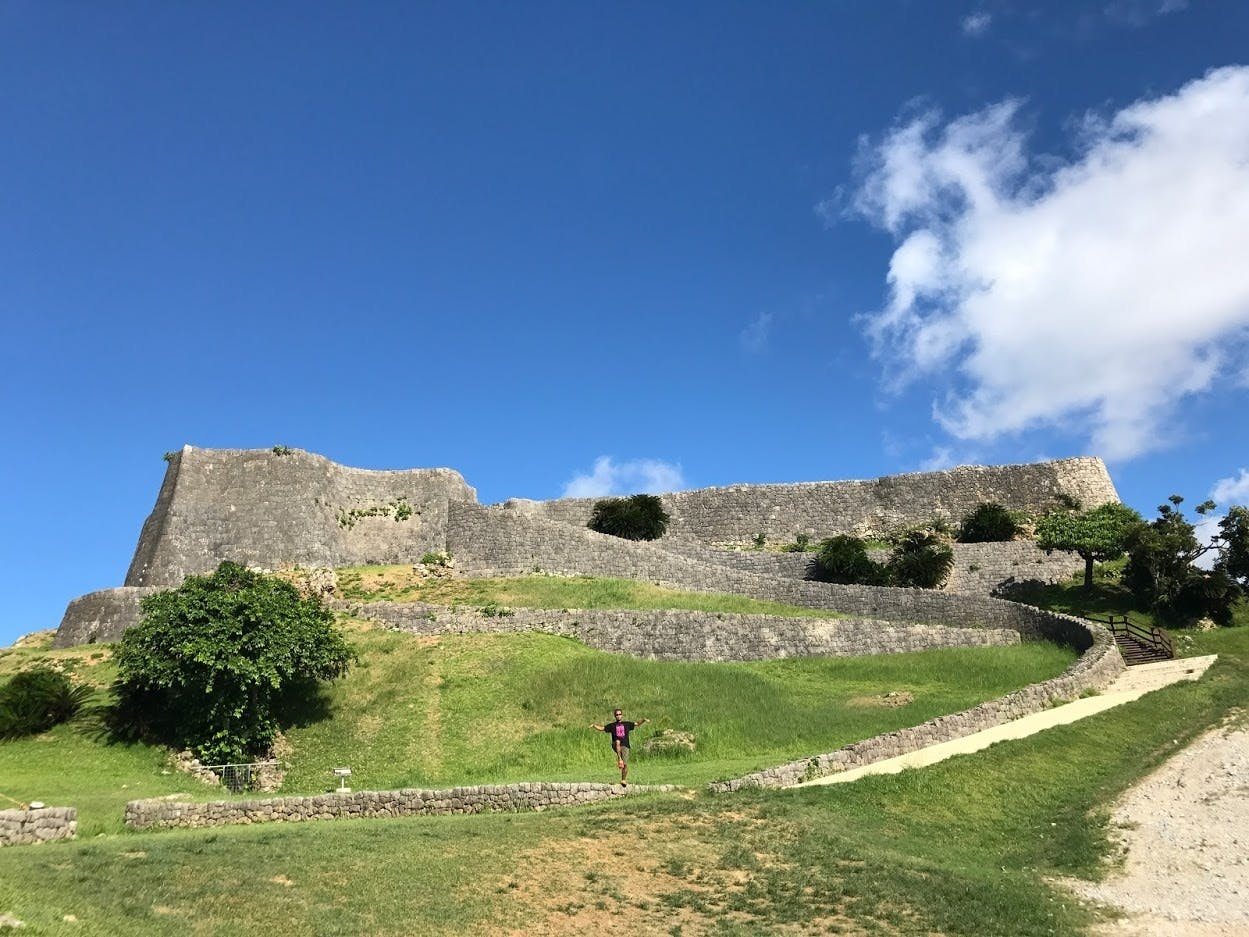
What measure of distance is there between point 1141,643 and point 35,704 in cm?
3367

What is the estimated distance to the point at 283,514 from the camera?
151 feet

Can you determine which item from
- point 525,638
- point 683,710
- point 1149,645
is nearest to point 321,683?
point 525,638

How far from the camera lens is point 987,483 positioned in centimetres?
5497

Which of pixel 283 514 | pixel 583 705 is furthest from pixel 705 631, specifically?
pixel 283 514

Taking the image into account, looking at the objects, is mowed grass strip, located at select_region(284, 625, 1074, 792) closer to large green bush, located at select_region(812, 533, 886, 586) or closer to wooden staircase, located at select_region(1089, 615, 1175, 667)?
wooden staircase, located at select_region(1089, 615, 1175, 667)

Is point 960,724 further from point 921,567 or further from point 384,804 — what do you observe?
point 921,567

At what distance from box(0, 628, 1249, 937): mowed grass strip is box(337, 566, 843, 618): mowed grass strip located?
1821 centimetres

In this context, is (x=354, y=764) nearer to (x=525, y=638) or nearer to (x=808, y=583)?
(x=525, y=638)

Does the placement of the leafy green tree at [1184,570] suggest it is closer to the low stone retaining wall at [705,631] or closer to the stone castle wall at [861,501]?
the low stone retaining wall at [705,631]

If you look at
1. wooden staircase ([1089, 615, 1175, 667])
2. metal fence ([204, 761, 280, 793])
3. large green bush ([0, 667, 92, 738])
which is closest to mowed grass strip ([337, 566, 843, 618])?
wooden staircase ([1089, 615, 1175, 667])

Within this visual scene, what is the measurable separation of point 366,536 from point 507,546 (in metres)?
8.72

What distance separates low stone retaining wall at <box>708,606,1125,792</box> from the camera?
1762 centimetres

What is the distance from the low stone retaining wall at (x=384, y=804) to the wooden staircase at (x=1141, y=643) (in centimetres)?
1942

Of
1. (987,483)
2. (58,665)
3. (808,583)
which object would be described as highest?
(987,483)
